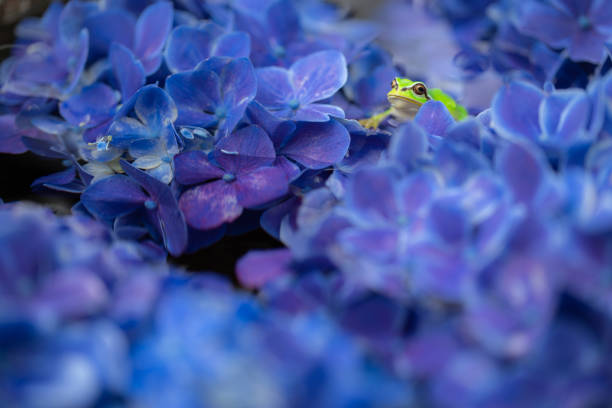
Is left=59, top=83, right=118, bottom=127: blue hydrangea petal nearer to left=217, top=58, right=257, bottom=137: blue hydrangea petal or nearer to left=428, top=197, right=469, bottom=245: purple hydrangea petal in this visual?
left=217, top=58, right=257, bottom=137: blue hydrangea petal

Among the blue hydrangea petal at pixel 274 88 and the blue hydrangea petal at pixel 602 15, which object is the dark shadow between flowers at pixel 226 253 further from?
the blue hydrangea petal at pixel 602 15

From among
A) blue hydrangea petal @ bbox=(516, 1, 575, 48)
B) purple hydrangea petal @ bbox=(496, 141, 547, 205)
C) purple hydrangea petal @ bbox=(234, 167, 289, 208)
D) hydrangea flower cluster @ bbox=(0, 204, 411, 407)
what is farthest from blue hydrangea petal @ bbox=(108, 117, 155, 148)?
blue hydrangea petal @ bbox=(516, 1, 575, 48)

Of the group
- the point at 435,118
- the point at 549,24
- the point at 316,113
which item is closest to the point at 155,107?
the point at 316,113

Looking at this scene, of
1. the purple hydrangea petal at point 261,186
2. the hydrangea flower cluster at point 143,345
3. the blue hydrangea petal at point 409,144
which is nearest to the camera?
the hydrangea flower cluster at point 143,345

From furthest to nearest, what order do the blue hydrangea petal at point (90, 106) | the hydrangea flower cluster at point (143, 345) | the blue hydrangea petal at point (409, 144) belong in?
the blue hydrangea petal at point (90, 106) → the blue hydrangea petal at point (409, 144) → the hydrangea flower cluster at point (143, 345)

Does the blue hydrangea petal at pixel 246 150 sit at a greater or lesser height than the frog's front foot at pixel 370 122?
greater

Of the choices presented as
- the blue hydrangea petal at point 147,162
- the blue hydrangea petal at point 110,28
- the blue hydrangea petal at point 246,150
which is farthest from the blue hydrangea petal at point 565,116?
the blue hydrangea petal at point 110,28

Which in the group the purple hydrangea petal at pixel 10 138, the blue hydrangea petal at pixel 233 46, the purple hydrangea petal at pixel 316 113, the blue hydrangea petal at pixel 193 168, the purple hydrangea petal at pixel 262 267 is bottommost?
the purple hydrangea petal at pixel 10 138

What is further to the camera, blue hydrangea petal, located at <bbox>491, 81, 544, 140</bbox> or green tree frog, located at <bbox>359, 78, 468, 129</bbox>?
green tree frog, located at <bbox>359, 78, 468, 129</bbox>
